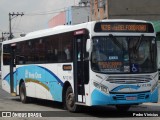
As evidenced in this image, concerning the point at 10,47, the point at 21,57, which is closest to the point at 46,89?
the point at 21,57

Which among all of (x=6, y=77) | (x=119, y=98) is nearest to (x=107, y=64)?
(x=119, y=98)

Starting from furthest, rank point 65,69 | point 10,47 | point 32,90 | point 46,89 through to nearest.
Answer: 1. point 10,47
2. point 32,90
3. point 46,89
4. point 65,69

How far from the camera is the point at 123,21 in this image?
602 inches

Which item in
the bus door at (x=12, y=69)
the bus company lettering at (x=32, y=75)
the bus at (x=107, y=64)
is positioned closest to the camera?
the bus at (x=107, y=64)

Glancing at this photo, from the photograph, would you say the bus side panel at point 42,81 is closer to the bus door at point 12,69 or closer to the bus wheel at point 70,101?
the bus wheel at point 70,101

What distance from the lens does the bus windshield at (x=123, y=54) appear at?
14.6m

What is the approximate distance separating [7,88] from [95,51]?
11363 millimetres

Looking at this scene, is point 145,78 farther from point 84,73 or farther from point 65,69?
point 65,69

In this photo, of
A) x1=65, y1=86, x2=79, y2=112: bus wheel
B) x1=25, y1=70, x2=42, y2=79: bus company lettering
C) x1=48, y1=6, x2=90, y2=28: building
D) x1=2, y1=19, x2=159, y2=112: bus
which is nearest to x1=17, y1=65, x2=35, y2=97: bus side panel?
x1=25, y1=70, x2=42, y2=79: bus company lettering

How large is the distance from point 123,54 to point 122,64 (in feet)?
1.11

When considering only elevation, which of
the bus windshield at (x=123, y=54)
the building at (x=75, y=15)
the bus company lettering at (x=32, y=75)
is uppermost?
the building at (x=75, y=15)

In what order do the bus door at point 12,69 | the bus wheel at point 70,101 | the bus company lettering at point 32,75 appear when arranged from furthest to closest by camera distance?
the bus door at point 12,69 < the bus company lettering at point 32,75 < the bus wheel at point 70,101

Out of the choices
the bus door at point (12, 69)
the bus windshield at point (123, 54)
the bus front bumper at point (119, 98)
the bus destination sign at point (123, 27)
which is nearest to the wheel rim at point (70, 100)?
the bus front bumper at point (119, 98)

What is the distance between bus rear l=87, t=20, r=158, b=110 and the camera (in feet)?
47.6
